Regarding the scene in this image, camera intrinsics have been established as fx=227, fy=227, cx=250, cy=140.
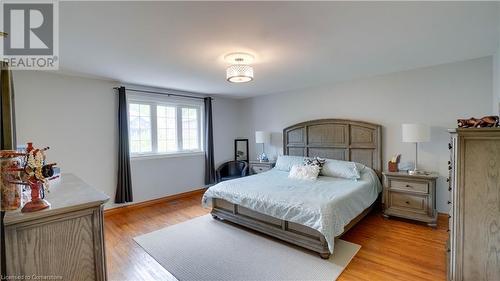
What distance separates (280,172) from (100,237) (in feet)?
11.0

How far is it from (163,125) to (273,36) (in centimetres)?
328

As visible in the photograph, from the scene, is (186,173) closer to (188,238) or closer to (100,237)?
(188,238)

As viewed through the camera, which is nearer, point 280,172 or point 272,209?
point 272,209

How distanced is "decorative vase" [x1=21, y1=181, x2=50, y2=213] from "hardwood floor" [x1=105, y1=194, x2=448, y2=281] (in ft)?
4.66

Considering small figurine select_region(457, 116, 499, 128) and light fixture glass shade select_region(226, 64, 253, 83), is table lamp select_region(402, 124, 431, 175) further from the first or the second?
light fixture glass shade select_region(226, 64, 253, 83)

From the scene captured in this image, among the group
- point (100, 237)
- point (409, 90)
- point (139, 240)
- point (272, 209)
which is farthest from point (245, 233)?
point (409, 90)

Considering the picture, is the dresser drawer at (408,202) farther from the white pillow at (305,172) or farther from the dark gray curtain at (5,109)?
the dark gray curtain at (5,109)

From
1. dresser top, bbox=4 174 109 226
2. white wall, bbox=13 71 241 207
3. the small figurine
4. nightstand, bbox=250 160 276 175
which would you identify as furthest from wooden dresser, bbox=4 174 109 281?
nightstand, bbox=250 160 276 175

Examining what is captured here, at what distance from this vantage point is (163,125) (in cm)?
470

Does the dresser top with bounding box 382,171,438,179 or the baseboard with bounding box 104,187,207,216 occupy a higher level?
the dresser top with bounding box 382,171,438,179

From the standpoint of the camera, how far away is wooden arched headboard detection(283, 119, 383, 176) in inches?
152

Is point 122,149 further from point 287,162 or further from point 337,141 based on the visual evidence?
point 337,141

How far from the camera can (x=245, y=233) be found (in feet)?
9.89

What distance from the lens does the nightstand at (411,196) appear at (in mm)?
3068
